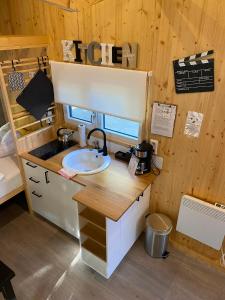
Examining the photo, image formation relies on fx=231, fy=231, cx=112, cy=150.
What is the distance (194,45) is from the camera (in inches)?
62.6

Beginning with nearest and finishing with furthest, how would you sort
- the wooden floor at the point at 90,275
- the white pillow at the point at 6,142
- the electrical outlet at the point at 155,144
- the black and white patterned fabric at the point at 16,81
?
the wooden floor at the point at 90,275
the electrical outlet at the point at 155,144
the black and white patterned fabric at the point at 16,81
the white pillow at the point at 6,142

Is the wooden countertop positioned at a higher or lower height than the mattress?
higher

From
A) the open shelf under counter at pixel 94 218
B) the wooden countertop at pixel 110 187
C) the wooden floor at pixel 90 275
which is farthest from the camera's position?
the wooden floor at pixel 90 275

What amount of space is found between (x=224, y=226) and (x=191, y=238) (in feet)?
1.51

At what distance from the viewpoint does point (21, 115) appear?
2.36 metres

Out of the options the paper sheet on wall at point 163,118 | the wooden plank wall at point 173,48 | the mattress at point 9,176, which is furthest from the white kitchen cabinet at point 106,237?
the mattress at point 9,176

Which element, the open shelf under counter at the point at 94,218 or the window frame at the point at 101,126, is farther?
the window frame at the point at 101,126

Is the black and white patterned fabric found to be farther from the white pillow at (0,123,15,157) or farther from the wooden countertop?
the wooden countertop

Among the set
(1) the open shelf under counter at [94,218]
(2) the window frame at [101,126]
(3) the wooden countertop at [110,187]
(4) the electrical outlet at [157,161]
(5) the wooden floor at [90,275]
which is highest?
(2) the window frame at [101,126]

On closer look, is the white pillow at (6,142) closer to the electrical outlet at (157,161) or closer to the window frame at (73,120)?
the window frame at (73,120)

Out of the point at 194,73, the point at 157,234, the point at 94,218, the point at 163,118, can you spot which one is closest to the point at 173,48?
the point at 194,73

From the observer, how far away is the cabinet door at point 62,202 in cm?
212

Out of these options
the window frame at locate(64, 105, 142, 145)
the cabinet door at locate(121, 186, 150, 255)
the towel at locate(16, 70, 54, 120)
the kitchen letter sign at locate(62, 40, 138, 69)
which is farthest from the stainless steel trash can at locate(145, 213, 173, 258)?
the towel at locate(16, 70, 54, 120)

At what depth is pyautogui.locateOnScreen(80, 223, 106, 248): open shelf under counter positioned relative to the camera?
1.91 metres
